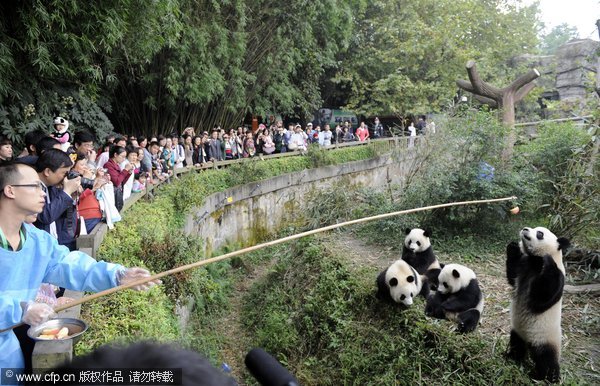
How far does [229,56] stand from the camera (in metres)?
11.0

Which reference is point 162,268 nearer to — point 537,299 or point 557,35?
point 537,299

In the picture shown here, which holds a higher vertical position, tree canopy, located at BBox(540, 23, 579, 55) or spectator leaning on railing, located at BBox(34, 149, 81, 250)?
tree canopy, located at BBox(540, 23, 579, 55)

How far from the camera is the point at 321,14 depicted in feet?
45.3

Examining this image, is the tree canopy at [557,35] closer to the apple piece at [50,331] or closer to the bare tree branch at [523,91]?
the bare tree branch at [523,91]

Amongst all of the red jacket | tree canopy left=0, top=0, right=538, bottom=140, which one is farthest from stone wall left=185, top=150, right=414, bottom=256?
tree canopy left=0, top=0, right=538, bottom=140

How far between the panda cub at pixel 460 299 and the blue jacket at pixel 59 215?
362cm

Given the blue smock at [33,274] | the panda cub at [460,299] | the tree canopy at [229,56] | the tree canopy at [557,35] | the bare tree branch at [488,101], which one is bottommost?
the panda cub at [460,299]

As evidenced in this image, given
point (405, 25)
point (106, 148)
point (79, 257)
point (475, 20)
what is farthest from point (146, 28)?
point (475, 20)

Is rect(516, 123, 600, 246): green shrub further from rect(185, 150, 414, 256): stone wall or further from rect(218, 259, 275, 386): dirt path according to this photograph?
rect(218, 259, 275, 386): dirt path

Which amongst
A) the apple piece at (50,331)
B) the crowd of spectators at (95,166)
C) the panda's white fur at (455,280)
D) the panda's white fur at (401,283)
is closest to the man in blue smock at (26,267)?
the apple piece at (50,331)

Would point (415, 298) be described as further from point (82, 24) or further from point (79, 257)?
point (82, 24)

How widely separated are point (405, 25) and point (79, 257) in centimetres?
1703

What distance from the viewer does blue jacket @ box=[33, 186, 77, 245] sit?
125 inches

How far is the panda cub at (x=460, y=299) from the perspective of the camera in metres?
4.34
